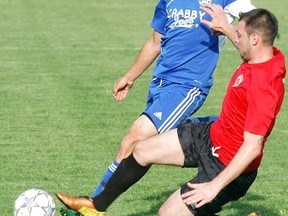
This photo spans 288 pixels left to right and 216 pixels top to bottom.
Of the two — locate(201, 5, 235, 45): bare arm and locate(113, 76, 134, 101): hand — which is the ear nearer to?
locate(201, 5, 235, 45): bare arm

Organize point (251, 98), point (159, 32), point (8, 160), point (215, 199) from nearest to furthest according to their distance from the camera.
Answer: point (251, 98)
point (215, 199)
point (159, 32)
point (8, 160)

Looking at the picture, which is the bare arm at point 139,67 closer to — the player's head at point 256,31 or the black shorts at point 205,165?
the black shorts at point 205,165

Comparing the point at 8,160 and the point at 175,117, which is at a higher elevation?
the point at 175,117

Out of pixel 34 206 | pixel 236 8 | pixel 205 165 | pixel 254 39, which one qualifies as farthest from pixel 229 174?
pixel 236 8

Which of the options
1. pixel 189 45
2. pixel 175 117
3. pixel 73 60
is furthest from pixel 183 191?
pixel 73 60

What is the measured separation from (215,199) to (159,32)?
2314 millimetres

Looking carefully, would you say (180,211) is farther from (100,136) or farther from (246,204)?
(100,136)

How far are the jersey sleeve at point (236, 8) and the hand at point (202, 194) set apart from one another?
2.35 m

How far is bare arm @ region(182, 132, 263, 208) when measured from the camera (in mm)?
7070

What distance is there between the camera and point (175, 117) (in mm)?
8945

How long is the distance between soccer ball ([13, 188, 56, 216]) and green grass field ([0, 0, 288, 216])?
0.73 meters

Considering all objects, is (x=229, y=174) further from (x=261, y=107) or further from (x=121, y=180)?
(x=121, y=180)

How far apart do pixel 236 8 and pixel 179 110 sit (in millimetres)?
1063

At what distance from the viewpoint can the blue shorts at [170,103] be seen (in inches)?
348
